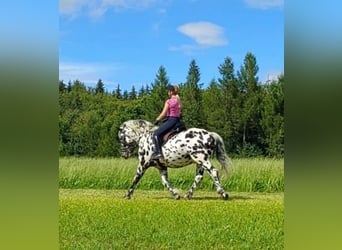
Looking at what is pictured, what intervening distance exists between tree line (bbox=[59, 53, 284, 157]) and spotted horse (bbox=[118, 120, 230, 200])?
6cm

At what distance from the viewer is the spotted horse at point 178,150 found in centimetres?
543

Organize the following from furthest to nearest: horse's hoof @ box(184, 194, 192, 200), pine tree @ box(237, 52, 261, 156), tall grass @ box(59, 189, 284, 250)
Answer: horse's hoof @ box(184, 194, 192, 200)
pine tree @ box(237, 52, 261, 156)
tall grass @ box(59, 189, 284, 250)

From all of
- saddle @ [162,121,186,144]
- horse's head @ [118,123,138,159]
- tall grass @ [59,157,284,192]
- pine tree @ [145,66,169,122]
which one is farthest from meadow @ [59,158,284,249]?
pine tree @ [145,66,169,122]

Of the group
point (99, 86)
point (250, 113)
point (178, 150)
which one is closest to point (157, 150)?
point (178, 150)

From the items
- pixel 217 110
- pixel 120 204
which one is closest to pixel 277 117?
pixel 217 110

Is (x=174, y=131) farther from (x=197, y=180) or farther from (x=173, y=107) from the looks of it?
(x=197, y=180)

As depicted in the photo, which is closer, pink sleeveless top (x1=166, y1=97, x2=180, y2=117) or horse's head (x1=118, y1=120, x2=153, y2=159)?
pink sleeveless top (x1=166, y1=97, x2=180, y2=117)

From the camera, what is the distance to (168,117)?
5430 mm

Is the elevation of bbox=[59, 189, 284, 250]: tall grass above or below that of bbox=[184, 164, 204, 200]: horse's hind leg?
below

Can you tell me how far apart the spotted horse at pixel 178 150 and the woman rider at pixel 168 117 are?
0.04m

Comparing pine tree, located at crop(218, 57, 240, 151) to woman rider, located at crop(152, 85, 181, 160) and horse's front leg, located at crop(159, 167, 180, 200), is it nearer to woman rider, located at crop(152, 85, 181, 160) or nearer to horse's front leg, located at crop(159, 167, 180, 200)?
woman rider, located at crop(152, 85, 181, 160)

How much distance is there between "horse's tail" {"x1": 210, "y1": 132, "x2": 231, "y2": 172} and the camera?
5.40 metres

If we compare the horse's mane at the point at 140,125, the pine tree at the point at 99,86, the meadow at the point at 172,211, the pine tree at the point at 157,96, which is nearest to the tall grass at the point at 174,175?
the meadow at the point at 172,211
